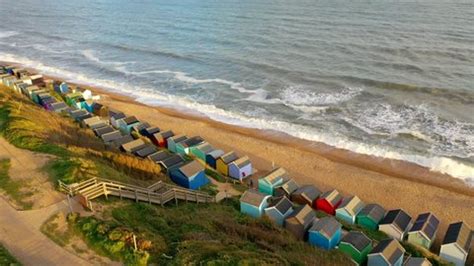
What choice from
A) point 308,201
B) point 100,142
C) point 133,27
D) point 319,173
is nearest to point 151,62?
point 133,27

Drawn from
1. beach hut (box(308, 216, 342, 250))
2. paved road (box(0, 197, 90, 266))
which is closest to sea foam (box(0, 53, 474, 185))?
beach hut (box(308, 216, 342, 250))

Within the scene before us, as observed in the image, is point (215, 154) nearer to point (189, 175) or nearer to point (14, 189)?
point (189, 175)

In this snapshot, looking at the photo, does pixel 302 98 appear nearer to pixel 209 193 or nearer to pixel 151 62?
pixel 209 193

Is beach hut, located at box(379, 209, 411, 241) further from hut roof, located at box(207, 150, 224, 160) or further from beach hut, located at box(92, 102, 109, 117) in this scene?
beach hut, located at box(92, 102, 109, 117)

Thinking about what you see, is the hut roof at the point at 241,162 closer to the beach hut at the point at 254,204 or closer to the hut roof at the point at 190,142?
the hut roof at the point at 190,142

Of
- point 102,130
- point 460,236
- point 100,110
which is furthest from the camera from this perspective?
point 100,110

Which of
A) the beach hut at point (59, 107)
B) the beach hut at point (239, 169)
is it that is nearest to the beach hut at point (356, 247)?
the beach hut at point (239, 169)

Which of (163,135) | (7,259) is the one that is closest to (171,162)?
(163,135)
